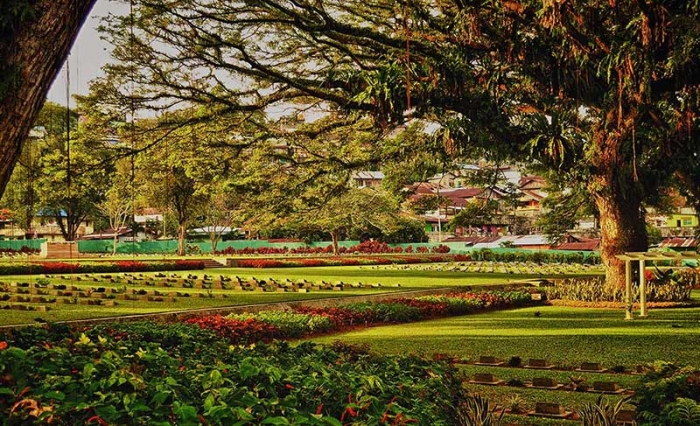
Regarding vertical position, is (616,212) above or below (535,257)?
above

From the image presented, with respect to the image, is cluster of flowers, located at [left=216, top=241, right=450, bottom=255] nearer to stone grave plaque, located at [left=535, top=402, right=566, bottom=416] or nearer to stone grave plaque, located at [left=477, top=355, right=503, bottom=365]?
stone grave plaque, located at [left=477, top=355, right=503, bottom=365]

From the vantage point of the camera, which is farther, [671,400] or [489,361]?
[489,361]

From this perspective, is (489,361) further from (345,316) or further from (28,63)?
(28,63)

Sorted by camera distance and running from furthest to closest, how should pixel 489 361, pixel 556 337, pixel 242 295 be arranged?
pixel 242 295 < pixel 556 337 < pixel 489 361

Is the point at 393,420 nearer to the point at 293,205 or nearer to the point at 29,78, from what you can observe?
the point at 29,78

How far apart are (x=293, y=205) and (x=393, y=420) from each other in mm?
23873

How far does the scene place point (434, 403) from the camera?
5203mm

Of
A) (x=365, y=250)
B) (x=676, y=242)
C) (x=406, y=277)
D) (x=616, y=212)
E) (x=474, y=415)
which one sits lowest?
(x=406, y=277)

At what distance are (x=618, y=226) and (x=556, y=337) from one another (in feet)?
29.5

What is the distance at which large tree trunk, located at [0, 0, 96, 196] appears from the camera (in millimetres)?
4496

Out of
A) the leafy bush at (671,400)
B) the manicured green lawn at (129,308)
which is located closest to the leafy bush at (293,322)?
the manicured green lawn at (129,308)

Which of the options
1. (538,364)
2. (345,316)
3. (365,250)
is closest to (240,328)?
(345,316)

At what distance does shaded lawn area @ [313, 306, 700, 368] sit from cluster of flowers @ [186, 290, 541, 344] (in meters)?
0.54

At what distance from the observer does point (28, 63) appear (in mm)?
4535
